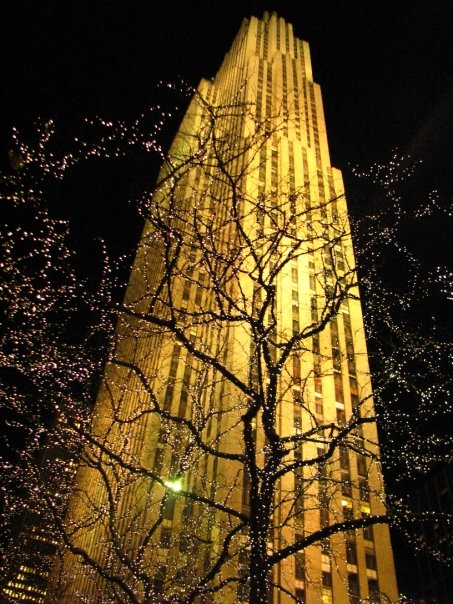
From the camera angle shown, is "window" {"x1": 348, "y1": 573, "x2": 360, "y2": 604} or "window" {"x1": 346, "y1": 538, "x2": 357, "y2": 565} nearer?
"window" {"x1": 348, "y1": 573, "x2": 360, "y2": 604}

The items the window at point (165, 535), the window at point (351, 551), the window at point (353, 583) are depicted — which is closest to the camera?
the window at point (353, 583)

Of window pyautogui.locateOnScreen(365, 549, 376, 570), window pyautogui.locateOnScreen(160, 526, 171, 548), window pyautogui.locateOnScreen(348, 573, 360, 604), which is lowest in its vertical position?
window pyautogui.locateOnScreen(348, 573, 360, 604)

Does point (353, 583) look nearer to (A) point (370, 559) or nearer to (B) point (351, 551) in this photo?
(B) point (351, 551)

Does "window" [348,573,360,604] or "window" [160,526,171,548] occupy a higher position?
"window" [160,526,171,548]

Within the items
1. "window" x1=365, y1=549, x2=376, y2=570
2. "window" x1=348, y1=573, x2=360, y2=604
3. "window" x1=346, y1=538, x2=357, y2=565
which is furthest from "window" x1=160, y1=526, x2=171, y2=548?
"window" x1=365, y1=549, x2=376, y2=570

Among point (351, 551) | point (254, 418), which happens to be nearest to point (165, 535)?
point (351, 551)

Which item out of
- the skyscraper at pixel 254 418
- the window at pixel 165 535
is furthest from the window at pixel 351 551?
the window at pixel 165 535

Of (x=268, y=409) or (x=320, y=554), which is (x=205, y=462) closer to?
(x=320, y=554)

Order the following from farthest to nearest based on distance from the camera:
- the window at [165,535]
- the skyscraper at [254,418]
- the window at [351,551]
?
the window at [165,535] < the window at [351,551] < the skyscraper at [254,418]

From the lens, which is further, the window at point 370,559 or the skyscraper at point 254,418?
the window at point 370,559

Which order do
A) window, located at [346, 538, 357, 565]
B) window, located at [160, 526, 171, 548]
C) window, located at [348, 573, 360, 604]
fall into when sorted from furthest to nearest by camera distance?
window, located at [160, 526, 171, 548], window, located at [346, 538, 357, 565], window, located at [348, 573, 360, 604]

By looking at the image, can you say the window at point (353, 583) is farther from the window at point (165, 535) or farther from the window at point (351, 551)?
the window at point (165, 535)

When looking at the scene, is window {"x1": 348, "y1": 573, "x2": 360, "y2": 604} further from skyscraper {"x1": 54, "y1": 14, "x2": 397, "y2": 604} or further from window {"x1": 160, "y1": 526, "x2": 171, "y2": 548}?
window {"x1": 160, "y1": 526, "x2": 171, "y2": 548}

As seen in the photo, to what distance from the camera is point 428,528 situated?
65875mm
